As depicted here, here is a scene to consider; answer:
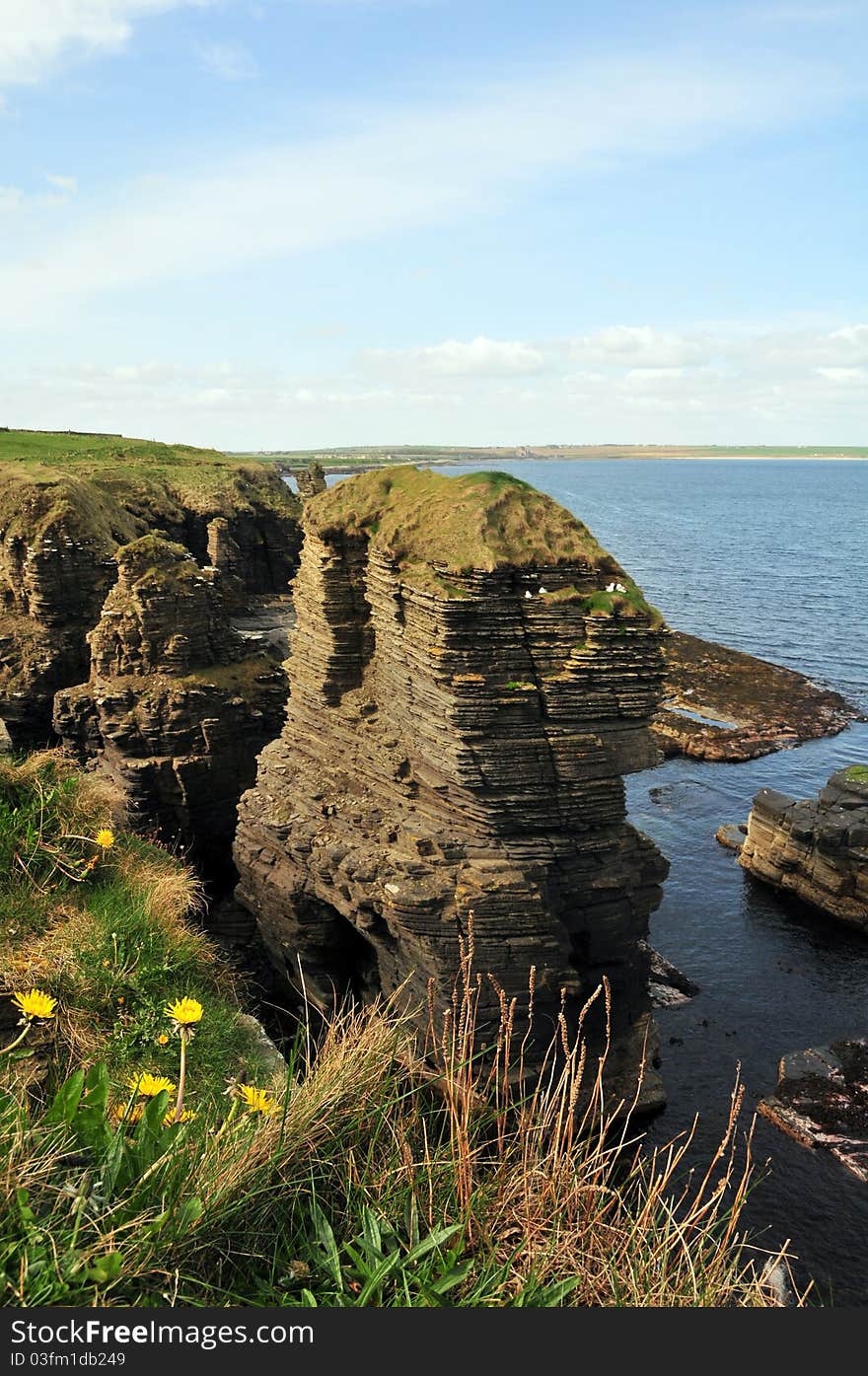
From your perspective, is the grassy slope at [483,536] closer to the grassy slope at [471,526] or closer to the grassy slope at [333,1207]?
the grassy slope at [471,526]

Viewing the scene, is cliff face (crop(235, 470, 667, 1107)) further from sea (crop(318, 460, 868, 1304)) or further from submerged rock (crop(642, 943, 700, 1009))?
submerged rock (crop(642, 943, 700, 1009))

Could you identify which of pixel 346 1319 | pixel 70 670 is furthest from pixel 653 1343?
pixel 70 670

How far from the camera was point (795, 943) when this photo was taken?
33844mm

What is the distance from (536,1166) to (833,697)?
210 ft

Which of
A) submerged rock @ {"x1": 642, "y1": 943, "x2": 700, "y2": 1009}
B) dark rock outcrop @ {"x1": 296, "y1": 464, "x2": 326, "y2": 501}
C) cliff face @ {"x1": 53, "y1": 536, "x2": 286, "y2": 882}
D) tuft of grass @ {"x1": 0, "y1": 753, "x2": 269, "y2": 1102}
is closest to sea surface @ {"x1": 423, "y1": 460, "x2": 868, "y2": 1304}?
submerged rock @ {"x1": 642, "y1": 943, "x2": 700, "y2": 1009}

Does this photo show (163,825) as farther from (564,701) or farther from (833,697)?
(833,697)

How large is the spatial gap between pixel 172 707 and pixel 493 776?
12.9 meters

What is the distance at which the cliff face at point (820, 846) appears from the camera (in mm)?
35281

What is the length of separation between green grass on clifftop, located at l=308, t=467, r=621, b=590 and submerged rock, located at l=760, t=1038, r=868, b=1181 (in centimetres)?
1577

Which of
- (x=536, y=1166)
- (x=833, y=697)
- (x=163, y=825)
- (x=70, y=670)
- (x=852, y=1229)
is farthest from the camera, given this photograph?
(x=833, y=697)

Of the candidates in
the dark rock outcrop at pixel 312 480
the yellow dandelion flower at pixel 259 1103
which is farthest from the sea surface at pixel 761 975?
the dark rock outcrop at pixel 312 480

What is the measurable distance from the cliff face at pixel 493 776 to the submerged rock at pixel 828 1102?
13.9 ft

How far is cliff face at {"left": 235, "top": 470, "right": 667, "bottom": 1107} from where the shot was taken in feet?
60.8

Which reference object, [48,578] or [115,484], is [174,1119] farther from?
[115,484]
